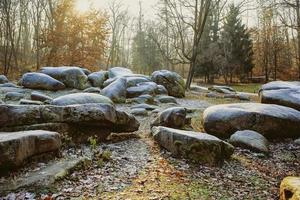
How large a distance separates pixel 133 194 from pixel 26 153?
6.39 ft

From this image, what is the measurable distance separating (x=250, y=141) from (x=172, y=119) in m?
2.17

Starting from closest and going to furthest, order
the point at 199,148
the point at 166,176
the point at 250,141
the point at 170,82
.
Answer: the point at 166,176, the point at 199,148, the point at 250,141, the point at 170,82

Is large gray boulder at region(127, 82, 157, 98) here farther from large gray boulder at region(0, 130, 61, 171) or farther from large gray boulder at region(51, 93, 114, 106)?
large gray boulder at region(0, 130, 61, 171)

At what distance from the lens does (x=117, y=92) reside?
13.1 meters

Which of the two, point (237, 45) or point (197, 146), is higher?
point (237, 45)

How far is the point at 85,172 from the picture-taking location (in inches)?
214

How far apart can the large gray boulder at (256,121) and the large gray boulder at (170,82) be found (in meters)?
7.41

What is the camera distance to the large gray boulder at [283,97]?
9688 millimetres

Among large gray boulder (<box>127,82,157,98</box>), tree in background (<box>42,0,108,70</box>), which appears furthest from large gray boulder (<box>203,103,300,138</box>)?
tree in background (<box>42,0,108,70</box>)

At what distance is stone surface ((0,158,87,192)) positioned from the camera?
4.55m

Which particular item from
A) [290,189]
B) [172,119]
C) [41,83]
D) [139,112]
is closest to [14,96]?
[41,83]

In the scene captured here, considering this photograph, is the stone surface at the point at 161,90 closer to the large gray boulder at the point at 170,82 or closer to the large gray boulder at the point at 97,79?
the large gray boulder at the point at 170,82

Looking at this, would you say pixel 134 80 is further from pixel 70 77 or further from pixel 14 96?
pixel 14 96

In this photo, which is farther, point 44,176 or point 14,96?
point 14,96
